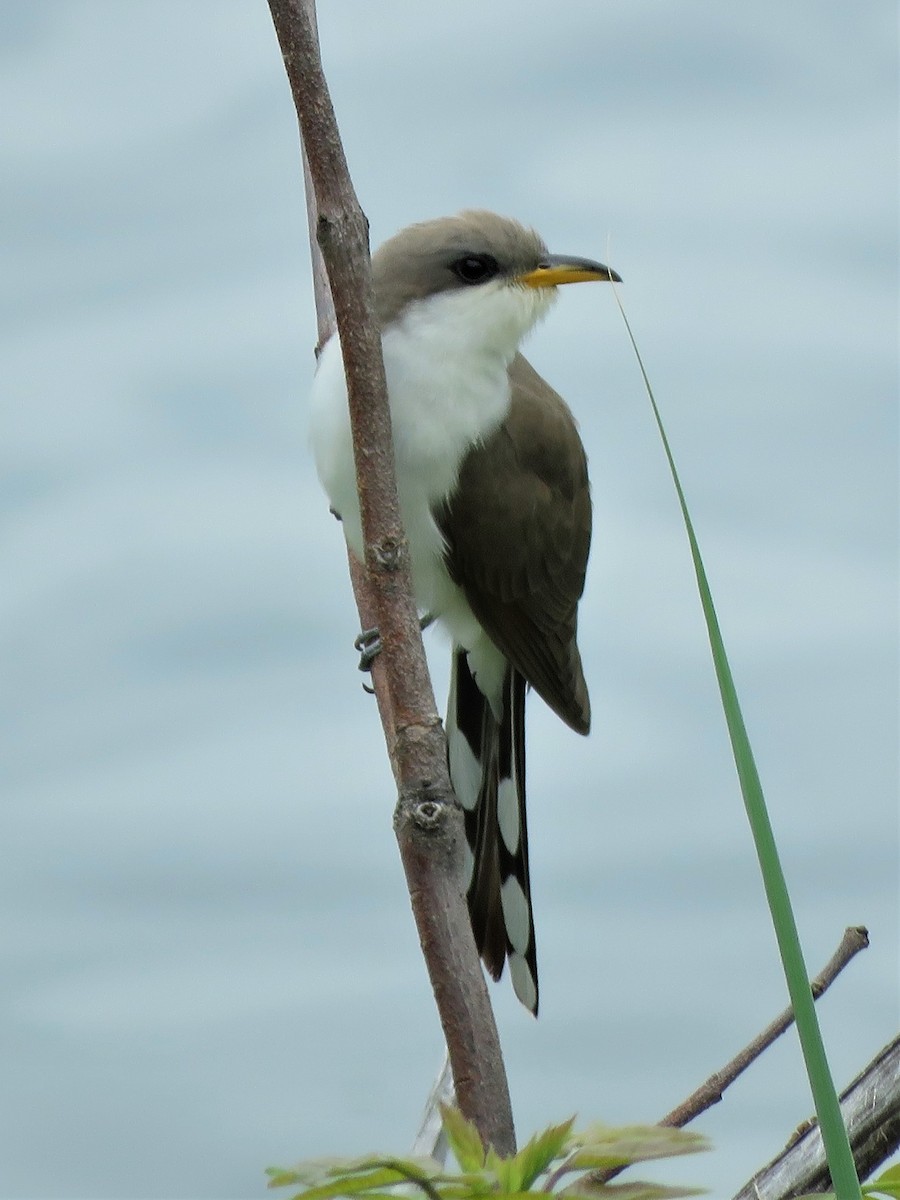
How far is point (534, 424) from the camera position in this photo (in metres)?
2.20

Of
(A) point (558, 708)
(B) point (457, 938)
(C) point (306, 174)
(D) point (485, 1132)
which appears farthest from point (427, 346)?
(D) point (485, 1132)

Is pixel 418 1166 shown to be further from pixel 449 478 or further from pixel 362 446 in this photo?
pixel 449 478

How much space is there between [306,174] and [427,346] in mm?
377

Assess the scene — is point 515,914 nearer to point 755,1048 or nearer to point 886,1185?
point 755,1048

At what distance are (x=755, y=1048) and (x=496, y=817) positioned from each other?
1.07 m

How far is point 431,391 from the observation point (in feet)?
6.75

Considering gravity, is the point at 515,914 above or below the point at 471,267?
below

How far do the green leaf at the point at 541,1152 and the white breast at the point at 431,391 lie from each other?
1358 millimetres

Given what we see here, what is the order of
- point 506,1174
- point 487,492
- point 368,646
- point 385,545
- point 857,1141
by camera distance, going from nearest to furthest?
point 506,1174, point 857,1141, point 385,545, point 368,646, point 487,492

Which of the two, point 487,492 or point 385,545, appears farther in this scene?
point 487,492

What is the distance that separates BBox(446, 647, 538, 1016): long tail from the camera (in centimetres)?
204

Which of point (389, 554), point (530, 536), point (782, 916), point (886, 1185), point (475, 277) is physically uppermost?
point (475, 277)

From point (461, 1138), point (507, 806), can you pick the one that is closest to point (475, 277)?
point (507, 806)

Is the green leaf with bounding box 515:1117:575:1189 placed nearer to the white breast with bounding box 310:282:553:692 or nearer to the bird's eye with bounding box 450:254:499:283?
the white breast with bounding box 310:282:553:692
